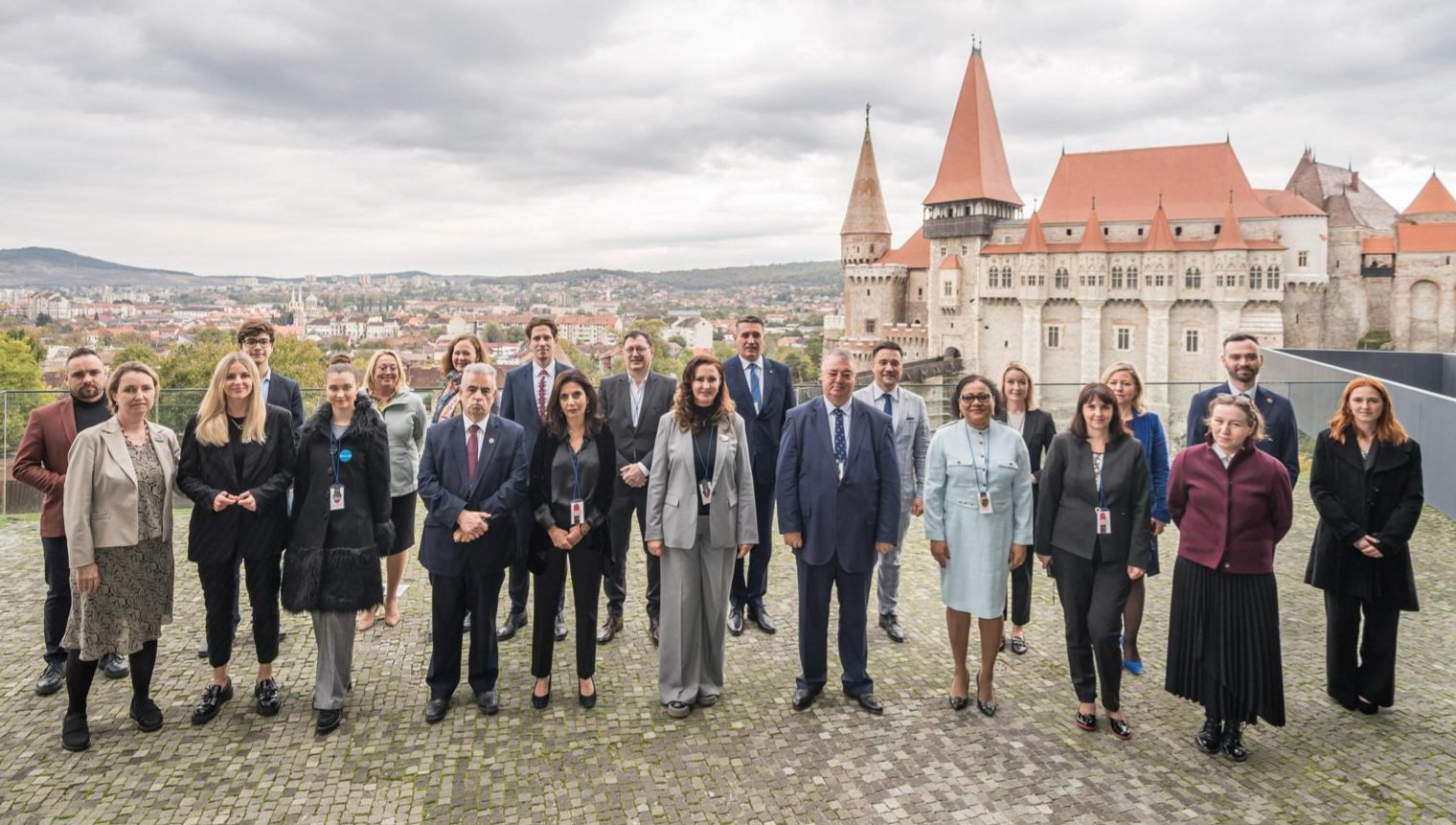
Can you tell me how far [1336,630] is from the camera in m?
4.10

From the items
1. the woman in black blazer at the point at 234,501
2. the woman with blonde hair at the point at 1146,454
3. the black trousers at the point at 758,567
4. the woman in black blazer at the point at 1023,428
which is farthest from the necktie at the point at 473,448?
the woman with blonde hair at the point at 1146,454

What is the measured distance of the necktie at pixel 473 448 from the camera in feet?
13.6

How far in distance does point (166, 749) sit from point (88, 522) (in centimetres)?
102

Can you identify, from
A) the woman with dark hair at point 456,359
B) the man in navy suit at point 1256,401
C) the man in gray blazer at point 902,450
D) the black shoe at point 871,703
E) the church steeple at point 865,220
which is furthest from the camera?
the church steeple at point 865,220

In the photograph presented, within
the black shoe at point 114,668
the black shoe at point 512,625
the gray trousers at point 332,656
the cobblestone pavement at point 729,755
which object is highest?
the gray trousers at point 332,656

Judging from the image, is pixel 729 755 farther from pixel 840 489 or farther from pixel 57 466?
pixel 57 466

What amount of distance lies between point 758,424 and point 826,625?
1553 mm

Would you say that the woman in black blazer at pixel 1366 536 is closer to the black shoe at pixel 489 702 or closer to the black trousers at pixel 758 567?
the black trousers at pixel 758 567

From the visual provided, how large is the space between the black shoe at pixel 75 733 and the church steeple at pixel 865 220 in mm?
57021

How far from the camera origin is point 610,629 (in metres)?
5.08

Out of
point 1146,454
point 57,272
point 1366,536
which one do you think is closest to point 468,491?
point 1146,454

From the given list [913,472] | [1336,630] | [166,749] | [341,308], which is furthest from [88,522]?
[341,308]

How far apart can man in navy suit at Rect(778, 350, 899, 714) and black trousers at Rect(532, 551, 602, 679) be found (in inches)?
38.3

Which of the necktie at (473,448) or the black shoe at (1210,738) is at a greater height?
the necktie at (473,448)
